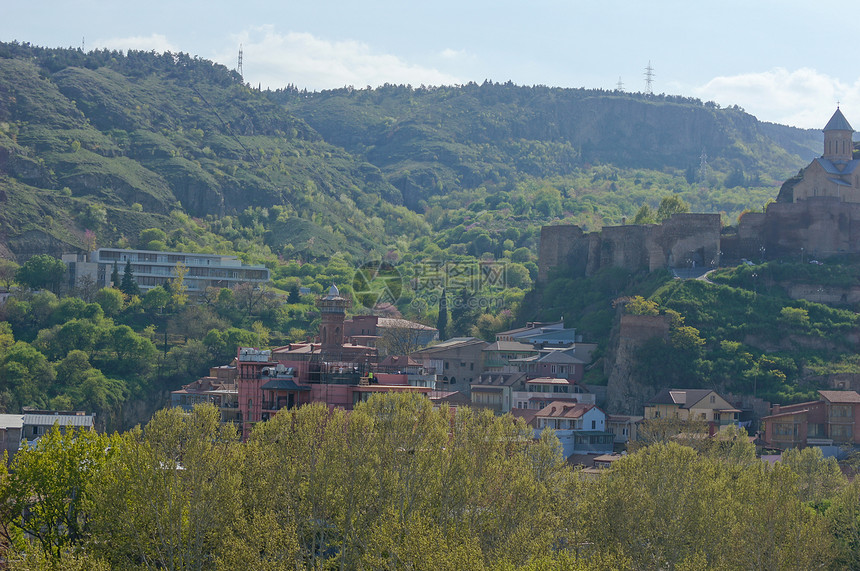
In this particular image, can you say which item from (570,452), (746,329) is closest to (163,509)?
(570,452)

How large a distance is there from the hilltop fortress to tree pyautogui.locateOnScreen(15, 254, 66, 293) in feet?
198

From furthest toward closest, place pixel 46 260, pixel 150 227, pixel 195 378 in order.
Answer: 1. pixel 150 227
2. pixel 46 260
3. pixel 195 378

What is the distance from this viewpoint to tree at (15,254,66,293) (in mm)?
143500

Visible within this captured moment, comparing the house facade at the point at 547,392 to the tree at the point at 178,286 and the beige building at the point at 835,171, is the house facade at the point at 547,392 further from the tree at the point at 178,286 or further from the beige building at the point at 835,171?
the tree at the point at 178,286

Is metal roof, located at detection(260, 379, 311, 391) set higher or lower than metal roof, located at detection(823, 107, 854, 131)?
lower

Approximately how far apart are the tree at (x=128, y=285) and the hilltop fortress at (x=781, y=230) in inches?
2081

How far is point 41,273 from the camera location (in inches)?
5659

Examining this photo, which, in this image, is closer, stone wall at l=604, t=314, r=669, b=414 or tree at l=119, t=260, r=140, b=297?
stone wall at l=604, t=314, r=669, b=414

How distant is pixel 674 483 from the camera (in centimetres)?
5972

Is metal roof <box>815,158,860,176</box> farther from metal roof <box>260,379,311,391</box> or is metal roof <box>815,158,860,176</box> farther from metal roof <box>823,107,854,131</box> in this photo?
metal roof <box>260,379,311,391</box>

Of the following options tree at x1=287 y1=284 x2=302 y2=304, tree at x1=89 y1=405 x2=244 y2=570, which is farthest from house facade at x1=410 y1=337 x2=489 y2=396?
tree at x1=89 y1=405 x2=244 y2=570

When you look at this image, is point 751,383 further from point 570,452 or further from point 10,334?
point 10,334

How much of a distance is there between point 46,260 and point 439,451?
96.4 metres

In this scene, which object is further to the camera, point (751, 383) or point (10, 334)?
point (10, 334)
